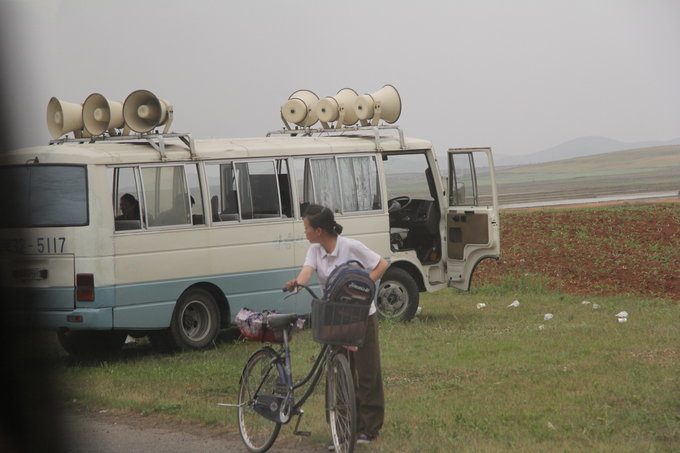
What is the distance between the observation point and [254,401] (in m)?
7.16

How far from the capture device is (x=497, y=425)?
24.7ft

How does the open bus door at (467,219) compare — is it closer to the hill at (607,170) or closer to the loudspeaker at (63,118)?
the loudspeaker at (63,118)

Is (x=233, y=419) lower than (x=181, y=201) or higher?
lower

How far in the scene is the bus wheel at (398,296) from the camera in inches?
556

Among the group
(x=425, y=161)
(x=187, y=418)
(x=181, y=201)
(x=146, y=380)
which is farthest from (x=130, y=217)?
(x=425, y=161)

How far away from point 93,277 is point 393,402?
385cm

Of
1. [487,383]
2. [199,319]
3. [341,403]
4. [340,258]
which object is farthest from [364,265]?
[199,319]

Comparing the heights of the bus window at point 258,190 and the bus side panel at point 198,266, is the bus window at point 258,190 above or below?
above

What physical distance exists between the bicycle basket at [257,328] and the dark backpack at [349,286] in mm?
557

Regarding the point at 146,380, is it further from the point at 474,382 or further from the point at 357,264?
the point at 357,264

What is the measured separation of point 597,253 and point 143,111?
462 inches

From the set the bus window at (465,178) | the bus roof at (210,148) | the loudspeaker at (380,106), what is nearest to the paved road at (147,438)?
the bus roof at (210,148)

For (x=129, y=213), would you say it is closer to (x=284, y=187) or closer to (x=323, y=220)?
(x=284, y=187)

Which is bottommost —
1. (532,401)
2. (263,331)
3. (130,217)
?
(532,401)
